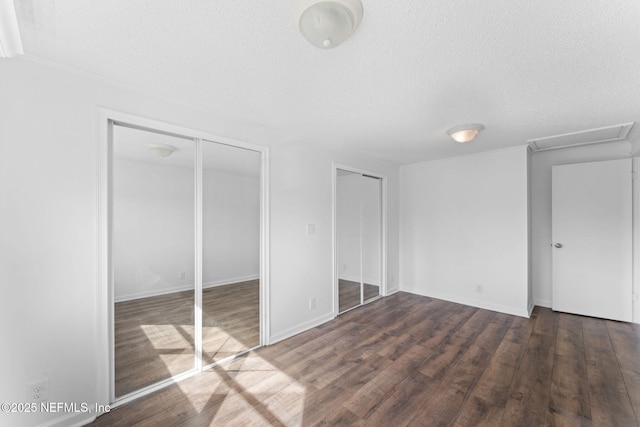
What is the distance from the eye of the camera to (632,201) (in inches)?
137

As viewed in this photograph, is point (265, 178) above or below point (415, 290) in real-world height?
above

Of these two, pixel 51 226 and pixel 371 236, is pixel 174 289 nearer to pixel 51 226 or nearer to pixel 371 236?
pixel 51 226

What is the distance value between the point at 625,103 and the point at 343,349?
3565 mm

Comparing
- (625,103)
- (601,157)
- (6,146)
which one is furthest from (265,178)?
(601,157)

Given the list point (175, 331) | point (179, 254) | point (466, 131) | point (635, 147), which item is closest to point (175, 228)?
point (179, 254)

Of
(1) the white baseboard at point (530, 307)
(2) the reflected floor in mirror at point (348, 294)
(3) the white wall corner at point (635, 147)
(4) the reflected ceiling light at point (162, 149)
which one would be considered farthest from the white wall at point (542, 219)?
(4) the reflected ceiling light at point (162, 149)

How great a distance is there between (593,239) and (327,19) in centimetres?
469

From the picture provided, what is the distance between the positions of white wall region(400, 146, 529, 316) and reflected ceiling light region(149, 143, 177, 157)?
13.5 ft

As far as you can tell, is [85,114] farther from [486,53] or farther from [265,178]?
[486,53]

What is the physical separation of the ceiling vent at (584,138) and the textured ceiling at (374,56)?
0.35 meters

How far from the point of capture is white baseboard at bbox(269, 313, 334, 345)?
3020mm

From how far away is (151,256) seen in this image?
7.40ft

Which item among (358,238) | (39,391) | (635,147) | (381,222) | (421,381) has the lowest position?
(421,381)

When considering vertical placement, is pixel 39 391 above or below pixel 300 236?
below
